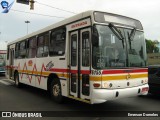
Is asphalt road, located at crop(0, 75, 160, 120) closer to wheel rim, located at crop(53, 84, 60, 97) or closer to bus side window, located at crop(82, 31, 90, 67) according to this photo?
wheel rim, located at crop(53, 84, 60, 97)

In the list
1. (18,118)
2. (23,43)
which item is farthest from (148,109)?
(23,43)

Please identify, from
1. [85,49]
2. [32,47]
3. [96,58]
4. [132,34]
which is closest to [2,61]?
[32,47]

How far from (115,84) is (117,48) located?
1.14m

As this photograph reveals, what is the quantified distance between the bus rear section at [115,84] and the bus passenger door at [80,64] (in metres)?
0.43

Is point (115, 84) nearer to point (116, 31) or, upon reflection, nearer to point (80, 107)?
point (116, 31)

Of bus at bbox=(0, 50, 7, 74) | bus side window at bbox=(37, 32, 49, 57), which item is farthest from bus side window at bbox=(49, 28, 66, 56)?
bus at bbox=(0, 50, 7, 74)

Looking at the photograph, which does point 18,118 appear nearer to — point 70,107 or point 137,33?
point 70,107

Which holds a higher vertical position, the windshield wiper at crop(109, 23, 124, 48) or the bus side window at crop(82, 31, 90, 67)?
the windshield wiper at crop(109, 23, 124, 48)

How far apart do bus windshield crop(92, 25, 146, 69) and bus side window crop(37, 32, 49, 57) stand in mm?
3805

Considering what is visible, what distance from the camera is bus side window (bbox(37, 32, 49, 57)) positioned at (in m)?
10.8

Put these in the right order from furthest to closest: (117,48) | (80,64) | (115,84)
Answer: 1. (80,64)
2. (117,48)
3. (115,84)

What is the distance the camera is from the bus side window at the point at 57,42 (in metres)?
9.32

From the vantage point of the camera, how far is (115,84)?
7559 millimetres

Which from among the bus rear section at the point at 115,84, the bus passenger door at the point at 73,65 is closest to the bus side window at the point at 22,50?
the bus passenger door at the point at 73,65
